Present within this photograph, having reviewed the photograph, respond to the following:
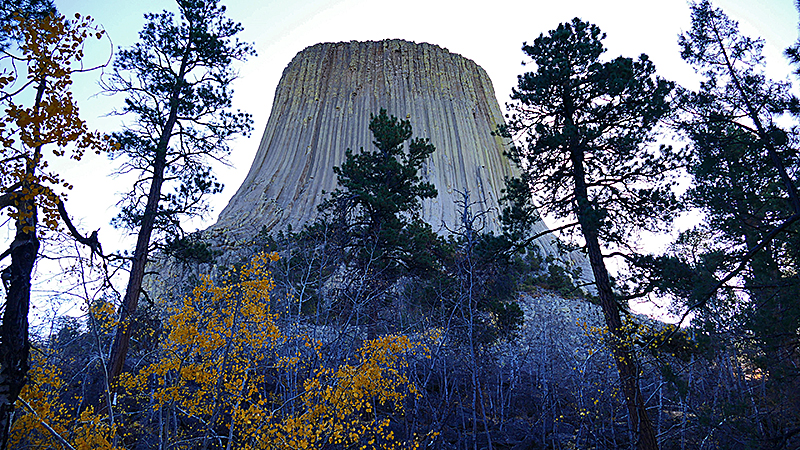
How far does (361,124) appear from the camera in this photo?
34.5 meters

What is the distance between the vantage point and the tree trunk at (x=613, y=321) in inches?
273

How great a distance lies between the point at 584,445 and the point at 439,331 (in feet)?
14.8

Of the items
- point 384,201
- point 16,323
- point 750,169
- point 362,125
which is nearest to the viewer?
point 16,323

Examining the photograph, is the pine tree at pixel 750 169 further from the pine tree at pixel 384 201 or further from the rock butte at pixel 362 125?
the rock butte at pixel 362 125

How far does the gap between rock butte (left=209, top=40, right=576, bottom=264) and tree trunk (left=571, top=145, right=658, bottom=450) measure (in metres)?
19.1

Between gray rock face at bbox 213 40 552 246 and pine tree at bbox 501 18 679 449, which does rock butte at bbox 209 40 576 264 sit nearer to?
gray rock face at bbox 213 40 552 246

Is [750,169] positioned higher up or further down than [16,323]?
higher up

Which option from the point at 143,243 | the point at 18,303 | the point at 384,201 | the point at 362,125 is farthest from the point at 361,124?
the point at 18,303

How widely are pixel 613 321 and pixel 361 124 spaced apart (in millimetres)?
29400

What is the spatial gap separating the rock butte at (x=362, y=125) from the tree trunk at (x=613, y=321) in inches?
751

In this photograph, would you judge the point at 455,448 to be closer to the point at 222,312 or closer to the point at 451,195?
the point at 222,312

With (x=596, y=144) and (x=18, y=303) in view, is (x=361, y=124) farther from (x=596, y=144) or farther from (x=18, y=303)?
(x=18, y=303)

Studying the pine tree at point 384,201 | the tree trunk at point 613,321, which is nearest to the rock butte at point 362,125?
the pine tree at point 384,201

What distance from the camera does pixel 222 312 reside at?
6.96 meters
